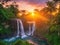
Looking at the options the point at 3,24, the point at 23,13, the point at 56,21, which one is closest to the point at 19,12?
the point at 23,13

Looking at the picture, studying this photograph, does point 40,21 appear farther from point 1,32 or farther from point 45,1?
point 1,32

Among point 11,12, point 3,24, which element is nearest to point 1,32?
point 3,24

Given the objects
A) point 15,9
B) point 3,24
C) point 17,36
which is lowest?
point 17,36

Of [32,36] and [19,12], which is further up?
[19,12]

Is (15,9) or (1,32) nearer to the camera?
(1,32)

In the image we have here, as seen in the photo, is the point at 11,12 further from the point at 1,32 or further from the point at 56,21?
the point at 56,21

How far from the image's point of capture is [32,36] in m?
3.67

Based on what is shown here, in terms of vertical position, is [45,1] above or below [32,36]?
above

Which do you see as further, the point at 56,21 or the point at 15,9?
the point at 15,9

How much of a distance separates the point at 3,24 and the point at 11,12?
257 mm

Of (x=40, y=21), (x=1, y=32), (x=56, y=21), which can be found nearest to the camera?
(x=56, y=21)

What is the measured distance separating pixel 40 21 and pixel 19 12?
15.4 inches

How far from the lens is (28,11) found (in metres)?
3.72

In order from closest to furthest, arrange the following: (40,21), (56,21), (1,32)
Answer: (56,21) < (1,32) < (40,21)
